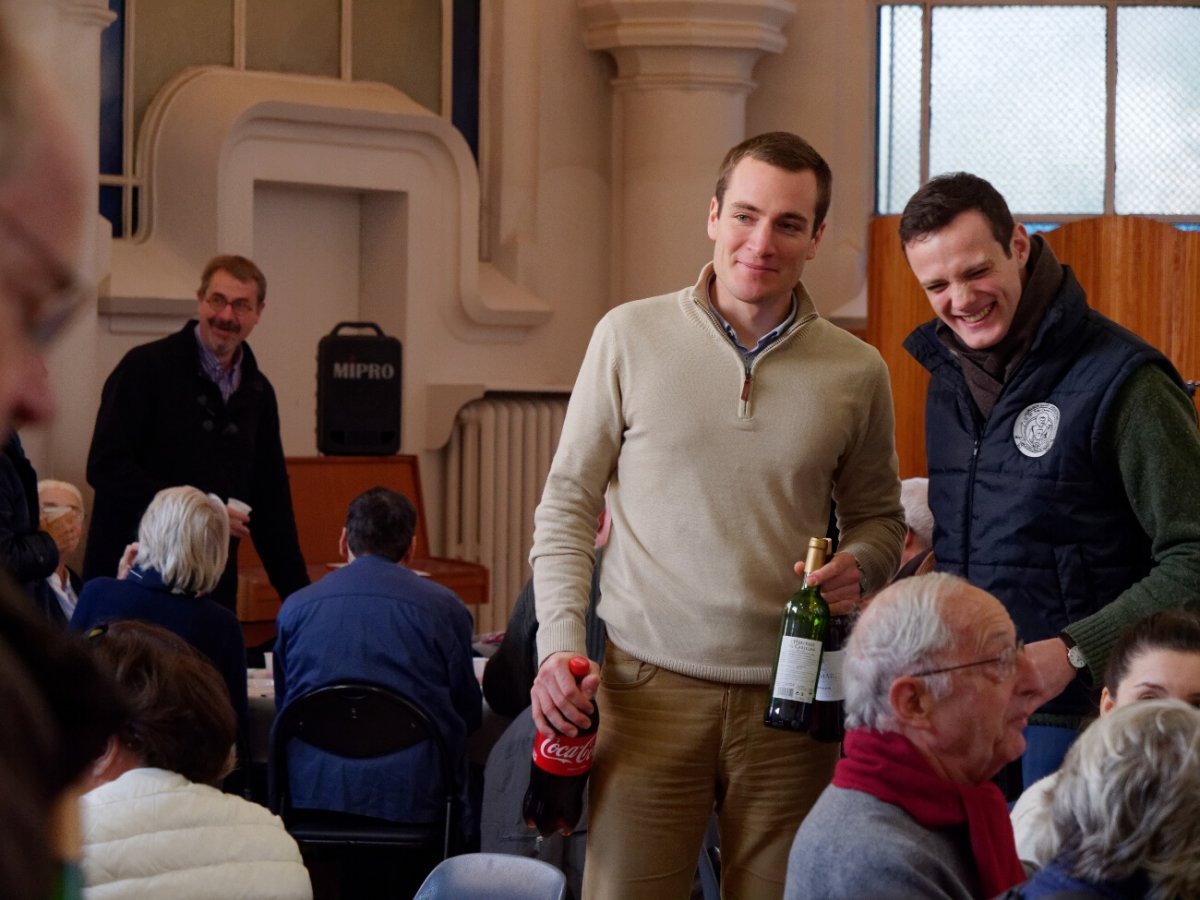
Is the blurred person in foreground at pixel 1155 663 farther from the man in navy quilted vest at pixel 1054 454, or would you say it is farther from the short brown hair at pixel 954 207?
the short brown hair at pixel 954 207

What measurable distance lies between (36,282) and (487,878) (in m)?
2.36

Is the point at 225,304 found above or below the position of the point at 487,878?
above

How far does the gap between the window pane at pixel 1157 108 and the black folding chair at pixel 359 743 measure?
18.1 ft

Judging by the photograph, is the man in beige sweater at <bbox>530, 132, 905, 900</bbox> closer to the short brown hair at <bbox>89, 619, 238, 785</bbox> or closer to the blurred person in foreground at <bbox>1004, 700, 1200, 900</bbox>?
the short brown hair at <bbox>89, 619, 238, 785</bbox>

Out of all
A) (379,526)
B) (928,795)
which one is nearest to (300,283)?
(379,526)

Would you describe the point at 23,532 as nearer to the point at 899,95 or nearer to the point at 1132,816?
the point at 1132,816

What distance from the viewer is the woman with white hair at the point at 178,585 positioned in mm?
4148

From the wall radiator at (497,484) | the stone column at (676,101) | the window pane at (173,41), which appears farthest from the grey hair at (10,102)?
the stone column at (676,101)

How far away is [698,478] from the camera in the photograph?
250 centimetres

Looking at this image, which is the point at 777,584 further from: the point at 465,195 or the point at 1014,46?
the point at 1014,46

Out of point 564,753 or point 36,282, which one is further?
point 564,753

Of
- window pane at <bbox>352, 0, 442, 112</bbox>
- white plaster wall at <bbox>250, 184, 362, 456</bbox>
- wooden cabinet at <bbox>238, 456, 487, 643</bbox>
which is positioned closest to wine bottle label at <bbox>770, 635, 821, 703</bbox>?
wooden cabinet at <bbox>238, 456, 487, 643</bbox>

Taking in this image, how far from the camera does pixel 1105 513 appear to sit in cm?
267

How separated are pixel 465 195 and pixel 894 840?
5.86 m
